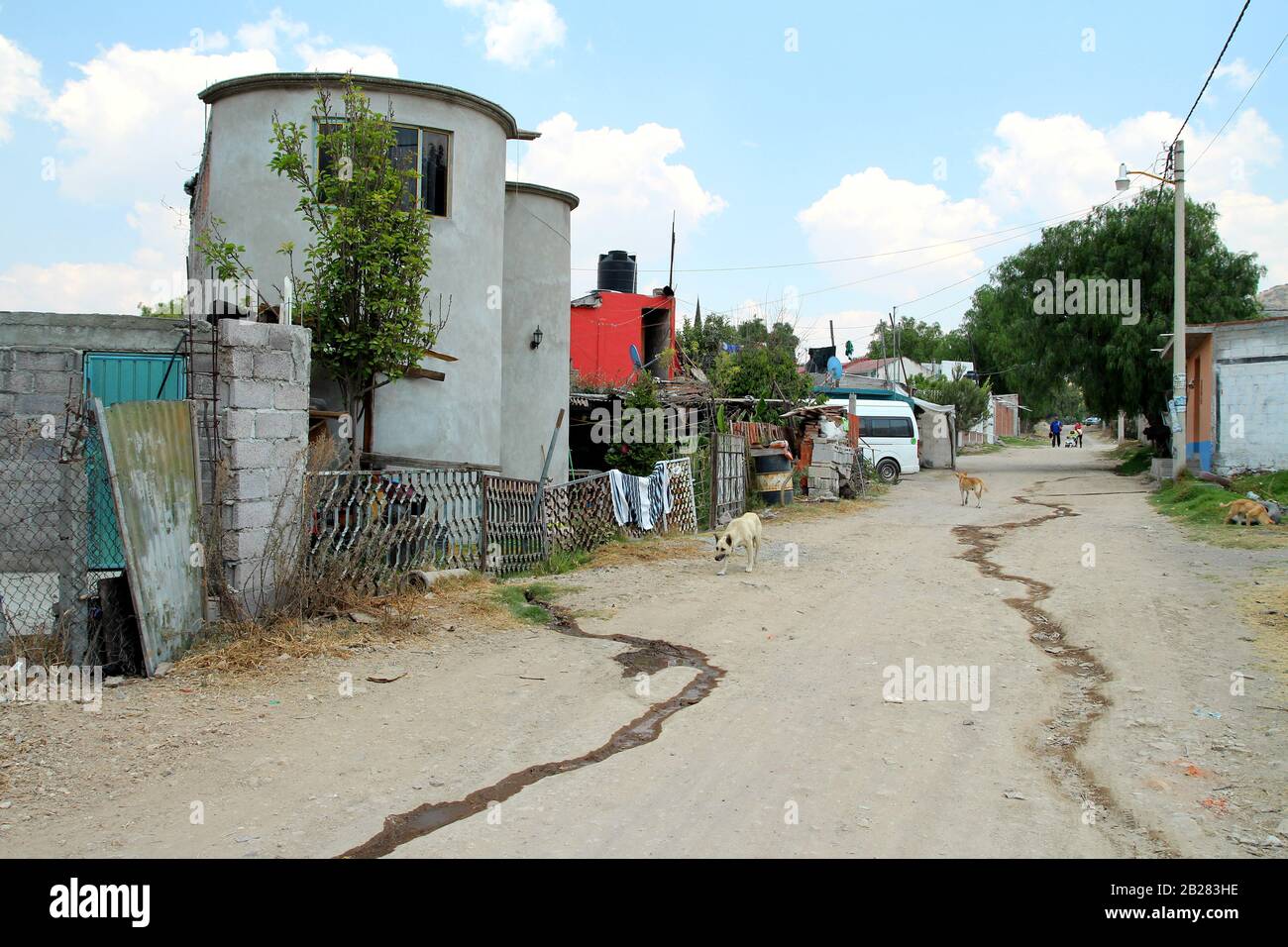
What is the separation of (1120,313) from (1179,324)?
821 cm

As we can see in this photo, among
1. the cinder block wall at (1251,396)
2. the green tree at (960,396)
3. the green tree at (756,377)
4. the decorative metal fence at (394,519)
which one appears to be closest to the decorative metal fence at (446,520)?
the decorative metal fence at (394,519)

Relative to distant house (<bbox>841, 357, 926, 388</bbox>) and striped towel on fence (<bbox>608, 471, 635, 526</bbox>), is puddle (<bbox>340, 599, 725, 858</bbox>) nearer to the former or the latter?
striped towel on fence (<bbox>608, 471, 635, 526</bbox>)

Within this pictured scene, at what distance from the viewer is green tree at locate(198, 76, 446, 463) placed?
10.5 m

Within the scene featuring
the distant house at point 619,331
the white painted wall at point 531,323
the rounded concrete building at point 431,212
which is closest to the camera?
the rounded concrete building at point 431,212

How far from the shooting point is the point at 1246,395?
70.3 feet

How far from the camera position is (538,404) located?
52.8 feet

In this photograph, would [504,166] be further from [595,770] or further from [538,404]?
[595,770]

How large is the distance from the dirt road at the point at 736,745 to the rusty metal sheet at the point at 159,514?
60 centimetres

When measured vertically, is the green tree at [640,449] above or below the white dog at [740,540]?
above

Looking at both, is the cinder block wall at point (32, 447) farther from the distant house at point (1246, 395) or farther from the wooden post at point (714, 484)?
the distant house at point (1246, 395)

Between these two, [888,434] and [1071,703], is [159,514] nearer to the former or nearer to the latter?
[1071,703]

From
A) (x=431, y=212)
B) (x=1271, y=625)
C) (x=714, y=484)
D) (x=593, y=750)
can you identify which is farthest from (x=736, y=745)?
(x=714, y=484)

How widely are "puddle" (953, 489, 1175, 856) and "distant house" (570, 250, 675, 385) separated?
51.4ft

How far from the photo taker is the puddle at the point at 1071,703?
4.61 m
